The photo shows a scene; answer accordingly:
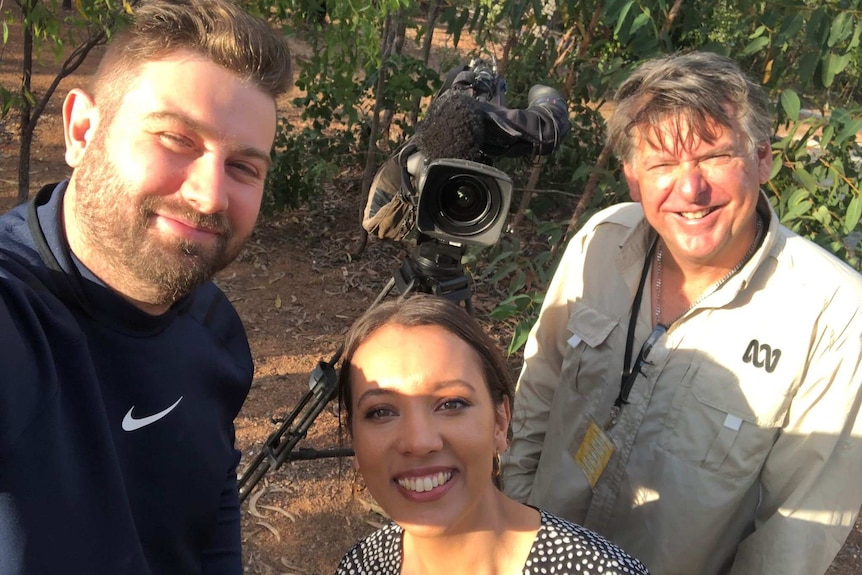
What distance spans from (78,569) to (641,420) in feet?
4.06

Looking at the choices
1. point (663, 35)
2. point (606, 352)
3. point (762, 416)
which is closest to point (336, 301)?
point (663, 35)

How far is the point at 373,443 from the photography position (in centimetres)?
145

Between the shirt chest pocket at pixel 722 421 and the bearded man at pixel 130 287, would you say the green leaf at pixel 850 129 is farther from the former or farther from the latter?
the bearded man at pixel 130 287

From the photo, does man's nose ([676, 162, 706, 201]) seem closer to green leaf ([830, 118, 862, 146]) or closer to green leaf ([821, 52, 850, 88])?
green leaf ([830, 118, 862, 146])

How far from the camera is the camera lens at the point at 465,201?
1785 millimetres

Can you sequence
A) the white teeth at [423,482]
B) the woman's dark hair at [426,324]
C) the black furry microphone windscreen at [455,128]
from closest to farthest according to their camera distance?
the white teeth at [423,482] → the woman's dark hair at [426,324] → the black furry microphone windscreen at [455,128]

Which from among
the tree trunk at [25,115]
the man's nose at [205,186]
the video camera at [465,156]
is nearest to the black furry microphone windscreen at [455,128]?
the video camera at [465,156]

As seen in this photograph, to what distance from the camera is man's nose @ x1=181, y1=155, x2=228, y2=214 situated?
1232 mm

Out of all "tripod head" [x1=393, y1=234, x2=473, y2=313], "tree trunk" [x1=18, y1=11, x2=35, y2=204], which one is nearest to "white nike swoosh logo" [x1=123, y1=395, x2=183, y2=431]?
"tripod head" [x1=393, y1=234, x2=473, y2=313]

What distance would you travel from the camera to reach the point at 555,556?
1443 millimetres

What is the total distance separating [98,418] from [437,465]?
609 millimetres

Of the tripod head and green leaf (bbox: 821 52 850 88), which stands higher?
green leaf (bbox: 821 52 850 88)

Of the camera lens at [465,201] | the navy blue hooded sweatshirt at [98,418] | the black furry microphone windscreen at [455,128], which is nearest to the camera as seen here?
the navy blue hooded sweatshirt at [98,418]

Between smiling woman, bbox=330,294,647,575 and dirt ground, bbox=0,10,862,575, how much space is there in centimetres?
47
